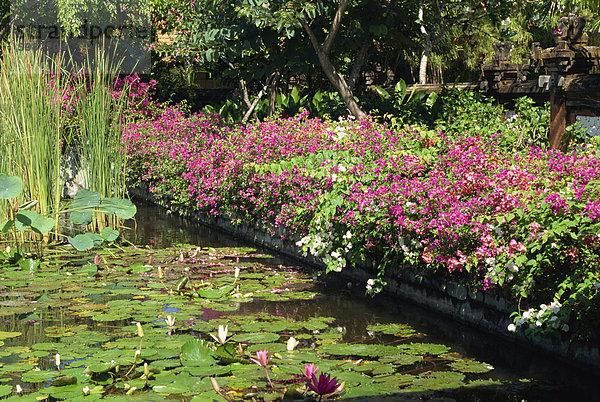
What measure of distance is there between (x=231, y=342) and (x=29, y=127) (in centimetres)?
425

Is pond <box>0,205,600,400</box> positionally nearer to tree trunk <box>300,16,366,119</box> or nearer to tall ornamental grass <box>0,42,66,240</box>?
tall ornamental grass <box>0,42,66,240</box>

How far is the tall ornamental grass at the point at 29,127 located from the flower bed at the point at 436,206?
8.52 ft

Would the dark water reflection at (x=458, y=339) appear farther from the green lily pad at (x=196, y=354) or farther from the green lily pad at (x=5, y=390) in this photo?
the green lily pad at (x=5, y=390)

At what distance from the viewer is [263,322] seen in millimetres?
5898

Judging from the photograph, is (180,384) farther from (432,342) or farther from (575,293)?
(575,293)

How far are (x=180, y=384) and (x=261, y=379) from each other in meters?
0.50

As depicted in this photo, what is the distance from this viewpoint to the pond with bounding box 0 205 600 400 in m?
4.38

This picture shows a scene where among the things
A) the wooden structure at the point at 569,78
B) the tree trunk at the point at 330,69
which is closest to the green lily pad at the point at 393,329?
the wooden structure at the point at 569,78

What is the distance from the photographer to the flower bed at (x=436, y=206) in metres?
4.99

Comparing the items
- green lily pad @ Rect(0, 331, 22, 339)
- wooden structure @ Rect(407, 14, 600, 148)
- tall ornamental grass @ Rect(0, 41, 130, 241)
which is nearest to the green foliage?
tall ornamental grass @ Rect(0, 41, 130, 241)

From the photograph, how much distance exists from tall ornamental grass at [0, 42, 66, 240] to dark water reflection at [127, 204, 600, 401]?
2782 mm

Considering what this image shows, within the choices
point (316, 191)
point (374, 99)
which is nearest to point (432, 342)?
point (316, 191)

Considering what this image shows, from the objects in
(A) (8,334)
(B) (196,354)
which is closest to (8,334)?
(A) (8,334)

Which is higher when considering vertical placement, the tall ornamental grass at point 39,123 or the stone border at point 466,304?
the tall ornamental grass at point 39,123
